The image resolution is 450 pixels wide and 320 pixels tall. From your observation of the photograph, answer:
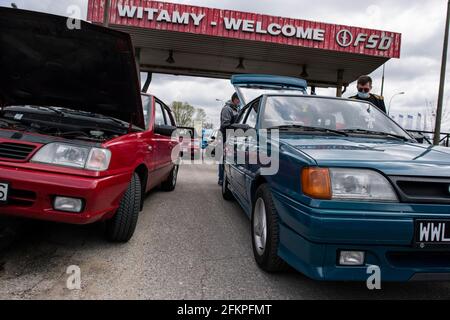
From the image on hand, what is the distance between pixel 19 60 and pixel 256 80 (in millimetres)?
5506

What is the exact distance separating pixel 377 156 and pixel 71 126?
2.60 meters

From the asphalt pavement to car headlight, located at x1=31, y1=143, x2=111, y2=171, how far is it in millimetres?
746

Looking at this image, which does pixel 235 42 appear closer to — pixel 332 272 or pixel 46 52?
pixel 46 52

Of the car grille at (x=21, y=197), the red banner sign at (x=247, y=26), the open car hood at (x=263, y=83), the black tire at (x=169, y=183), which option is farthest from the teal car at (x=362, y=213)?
the red banner sign at (x=247, y=26)

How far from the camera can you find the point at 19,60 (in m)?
2.93

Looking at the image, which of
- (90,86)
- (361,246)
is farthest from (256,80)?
(361,246)

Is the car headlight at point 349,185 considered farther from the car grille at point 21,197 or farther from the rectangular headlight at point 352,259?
the car grille at point 21,197

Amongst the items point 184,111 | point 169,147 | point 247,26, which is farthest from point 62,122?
point 184,111

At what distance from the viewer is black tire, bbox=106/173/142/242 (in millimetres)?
2754

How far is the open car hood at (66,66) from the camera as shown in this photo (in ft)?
8.52

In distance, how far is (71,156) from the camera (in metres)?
2.29

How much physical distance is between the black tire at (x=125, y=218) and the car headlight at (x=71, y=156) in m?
0.52

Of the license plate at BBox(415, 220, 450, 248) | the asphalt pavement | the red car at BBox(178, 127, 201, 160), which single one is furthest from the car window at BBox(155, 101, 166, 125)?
the red car at BBox(178, 127, 201, 160)

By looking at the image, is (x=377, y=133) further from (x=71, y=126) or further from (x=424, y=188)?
(x=71, y=126)
